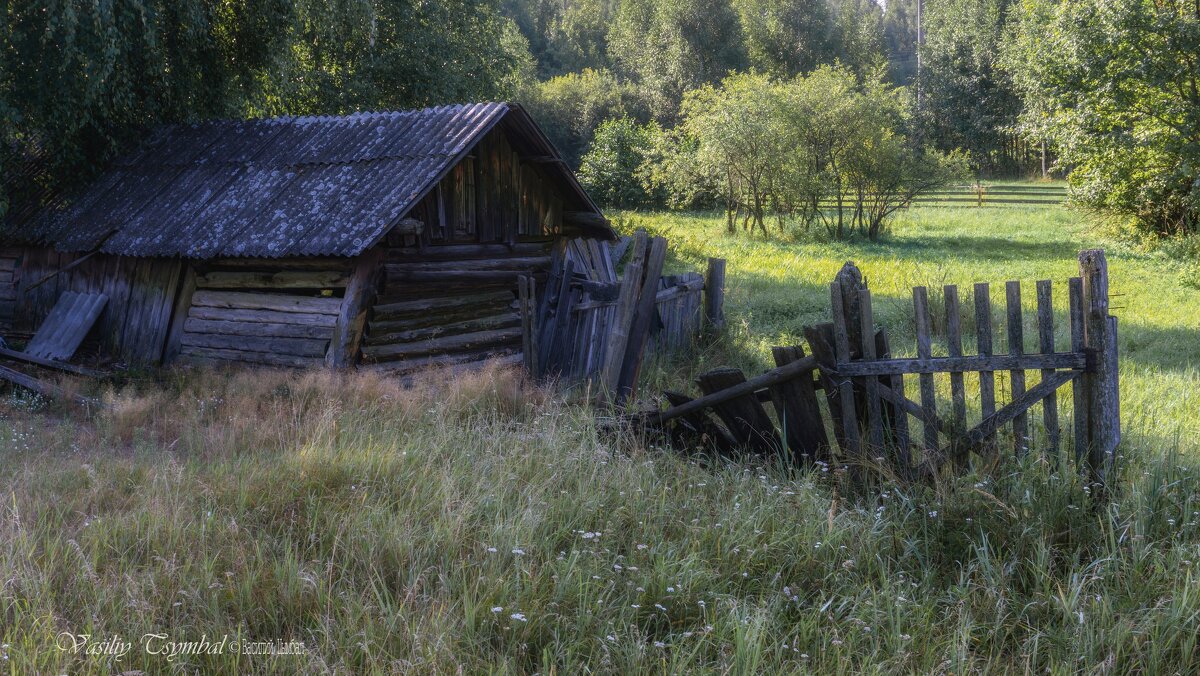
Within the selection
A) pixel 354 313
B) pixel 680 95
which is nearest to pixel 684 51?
pixel 680 95

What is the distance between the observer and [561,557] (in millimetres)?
4188

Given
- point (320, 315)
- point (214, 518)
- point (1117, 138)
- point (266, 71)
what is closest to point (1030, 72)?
point (1117, 138)

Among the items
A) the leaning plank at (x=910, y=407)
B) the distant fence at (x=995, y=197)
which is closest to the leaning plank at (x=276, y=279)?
the leaning plank at (x=910, y=407)

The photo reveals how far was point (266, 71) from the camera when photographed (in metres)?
15.7

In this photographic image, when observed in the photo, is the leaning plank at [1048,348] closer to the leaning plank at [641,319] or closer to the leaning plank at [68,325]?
the leaning plank at [641,319]

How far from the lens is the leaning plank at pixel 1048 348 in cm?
529

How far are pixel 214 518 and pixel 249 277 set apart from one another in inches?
273

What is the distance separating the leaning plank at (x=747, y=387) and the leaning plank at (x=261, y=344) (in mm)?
5021

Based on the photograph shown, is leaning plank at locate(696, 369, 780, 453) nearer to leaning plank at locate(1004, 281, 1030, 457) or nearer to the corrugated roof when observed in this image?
leaning plank at locate(1004, 281, 1030, 457)

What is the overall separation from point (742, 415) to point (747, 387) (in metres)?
0.29

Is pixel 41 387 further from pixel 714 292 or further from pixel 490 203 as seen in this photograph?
pixel 714 292

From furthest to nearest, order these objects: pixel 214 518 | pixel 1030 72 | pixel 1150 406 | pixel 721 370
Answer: pixel 1030 72 < pixel 1150 406 < pixel 721 370 < pixel 214 518

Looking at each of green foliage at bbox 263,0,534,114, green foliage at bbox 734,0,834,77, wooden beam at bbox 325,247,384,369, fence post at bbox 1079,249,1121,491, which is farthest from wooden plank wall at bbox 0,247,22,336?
green foliage at bbox 734,0,834,77

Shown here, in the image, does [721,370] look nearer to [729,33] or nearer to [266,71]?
[266,71]
